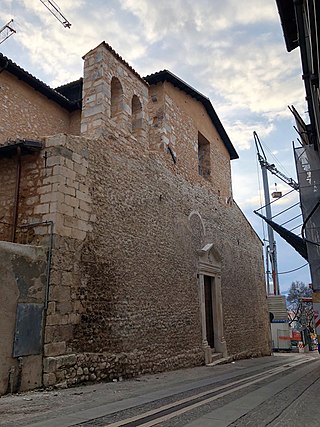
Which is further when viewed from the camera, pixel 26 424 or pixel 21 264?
pixel 21 264

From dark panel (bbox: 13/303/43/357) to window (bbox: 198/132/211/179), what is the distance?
8.46 metres

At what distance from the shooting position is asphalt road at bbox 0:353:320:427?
135 inches

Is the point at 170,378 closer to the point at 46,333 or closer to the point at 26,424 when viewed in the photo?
the point at 46,333

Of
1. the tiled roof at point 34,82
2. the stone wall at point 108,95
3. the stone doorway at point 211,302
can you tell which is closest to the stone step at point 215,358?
the stone doorway at point 211,302

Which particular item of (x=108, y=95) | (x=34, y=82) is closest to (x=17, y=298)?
(x=108, y=95)

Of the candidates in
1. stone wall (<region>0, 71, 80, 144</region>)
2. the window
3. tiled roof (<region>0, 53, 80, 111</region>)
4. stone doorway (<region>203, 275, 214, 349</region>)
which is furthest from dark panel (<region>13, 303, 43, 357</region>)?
the window

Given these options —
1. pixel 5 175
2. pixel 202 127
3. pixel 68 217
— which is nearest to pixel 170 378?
pixel 68 217

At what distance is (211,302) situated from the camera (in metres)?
11.1

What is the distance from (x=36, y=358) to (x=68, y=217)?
7.23 ft

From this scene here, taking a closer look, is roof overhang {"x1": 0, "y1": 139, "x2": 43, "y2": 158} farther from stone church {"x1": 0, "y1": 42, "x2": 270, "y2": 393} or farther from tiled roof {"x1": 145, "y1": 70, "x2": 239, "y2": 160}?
tiled roof {"x1": 145, "y1": 70, "x2": 239, "y2": 160}

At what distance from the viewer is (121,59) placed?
8508 mm

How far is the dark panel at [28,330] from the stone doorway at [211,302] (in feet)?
19.0

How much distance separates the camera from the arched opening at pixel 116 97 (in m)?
8.33

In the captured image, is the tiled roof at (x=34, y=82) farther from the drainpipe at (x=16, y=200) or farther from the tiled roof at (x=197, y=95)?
the drainpipe at (x=16, y=200)
